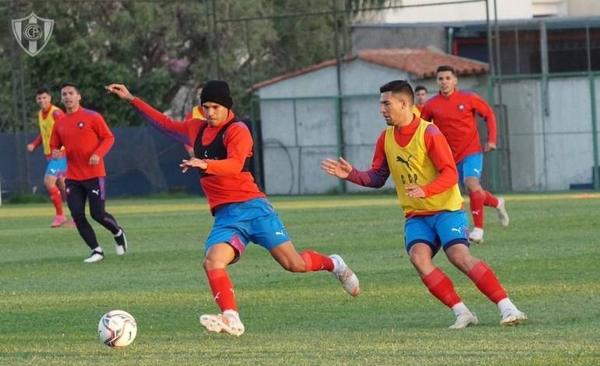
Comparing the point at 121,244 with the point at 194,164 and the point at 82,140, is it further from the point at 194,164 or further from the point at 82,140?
the point at 194,164

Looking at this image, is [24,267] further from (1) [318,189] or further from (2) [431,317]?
(1) [318,189]

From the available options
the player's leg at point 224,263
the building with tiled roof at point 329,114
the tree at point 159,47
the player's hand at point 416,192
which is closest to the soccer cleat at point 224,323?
A: the player's leg at point 224,263

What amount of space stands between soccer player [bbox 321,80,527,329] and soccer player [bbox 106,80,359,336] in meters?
0.74

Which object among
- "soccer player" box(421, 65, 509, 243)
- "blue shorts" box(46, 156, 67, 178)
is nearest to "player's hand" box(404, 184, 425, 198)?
"soccer player" box(421, 65, 509, 243)

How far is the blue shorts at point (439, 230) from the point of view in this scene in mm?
10546

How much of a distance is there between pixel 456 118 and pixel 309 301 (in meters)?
5.97

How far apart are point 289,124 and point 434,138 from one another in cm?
2798

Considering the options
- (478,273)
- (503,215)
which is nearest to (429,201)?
(478,273)

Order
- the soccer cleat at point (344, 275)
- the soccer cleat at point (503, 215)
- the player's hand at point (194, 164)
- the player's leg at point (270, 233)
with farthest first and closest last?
the soccer cleat at point (503, 215)
the soccer cleat at point (344, 275)
the player's leg at point (270, 233)
the player's hand at point (194, 164)

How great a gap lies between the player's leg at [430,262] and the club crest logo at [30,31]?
24772 millimetres

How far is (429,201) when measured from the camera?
10.6 m

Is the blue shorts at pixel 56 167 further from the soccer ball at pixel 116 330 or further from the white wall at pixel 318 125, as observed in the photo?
the soccer ball at pixel 116 330

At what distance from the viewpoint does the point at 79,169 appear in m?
18.2

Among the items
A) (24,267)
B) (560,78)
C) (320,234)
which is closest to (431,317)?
(24,267)
